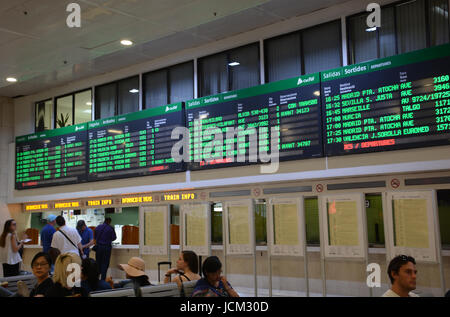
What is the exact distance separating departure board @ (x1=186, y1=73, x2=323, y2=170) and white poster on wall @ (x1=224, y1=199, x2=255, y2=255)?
69 centimetres

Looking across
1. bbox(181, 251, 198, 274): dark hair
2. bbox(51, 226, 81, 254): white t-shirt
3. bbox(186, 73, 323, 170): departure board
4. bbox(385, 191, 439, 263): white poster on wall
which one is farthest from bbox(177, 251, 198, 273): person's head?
bbox(51, 226, 81, 254): white t-shirt

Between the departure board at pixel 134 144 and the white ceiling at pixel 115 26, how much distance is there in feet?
4.08

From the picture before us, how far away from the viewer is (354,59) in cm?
719

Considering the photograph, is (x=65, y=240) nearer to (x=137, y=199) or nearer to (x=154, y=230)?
(x=137, y=199)

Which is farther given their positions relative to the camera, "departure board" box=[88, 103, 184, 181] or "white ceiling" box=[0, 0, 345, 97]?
"departure board" box=[88, 103, 184, 181]

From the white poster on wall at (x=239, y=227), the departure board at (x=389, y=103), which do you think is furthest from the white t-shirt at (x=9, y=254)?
the departure board at (x=389, y=103)

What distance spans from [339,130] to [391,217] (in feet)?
4.58

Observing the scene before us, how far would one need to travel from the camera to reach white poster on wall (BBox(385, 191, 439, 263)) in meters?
5.81

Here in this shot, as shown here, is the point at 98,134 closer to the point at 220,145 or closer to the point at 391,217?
the point at 220,145

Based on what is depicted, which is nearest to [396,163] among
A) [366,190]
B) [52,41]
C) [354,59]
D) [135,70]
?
[366,190]

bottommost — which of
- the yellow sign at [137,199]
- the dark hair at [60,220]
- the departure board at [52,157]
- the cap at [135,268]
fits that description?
the cap at [135,268]

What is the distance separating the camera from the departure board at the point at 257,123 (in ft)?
23.3

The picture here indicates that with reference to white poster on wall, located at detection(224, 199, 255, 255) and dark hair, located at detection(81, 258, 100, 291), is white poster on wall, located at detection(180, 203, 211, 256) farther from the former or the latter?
dark hair, located at detection(81, 258, 100, 291)

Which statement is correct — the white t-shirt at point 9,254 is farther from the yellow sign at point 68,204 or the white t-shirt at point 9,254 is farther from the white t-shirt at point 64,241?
the yellow sign at point 68,204
